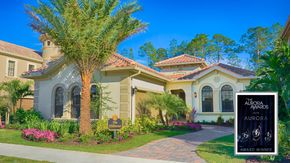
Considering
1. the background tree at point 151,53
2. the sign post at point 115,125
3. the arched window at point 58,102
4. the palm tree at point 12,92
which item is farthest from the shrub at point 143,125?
the background tree at point 151,53

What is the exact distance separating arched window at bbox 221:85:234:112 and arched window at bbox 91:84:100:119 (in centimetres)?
1039

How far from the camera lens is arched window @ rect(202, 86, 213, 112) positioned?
22688 millimetres

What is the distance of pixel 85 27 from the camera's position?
531 inches

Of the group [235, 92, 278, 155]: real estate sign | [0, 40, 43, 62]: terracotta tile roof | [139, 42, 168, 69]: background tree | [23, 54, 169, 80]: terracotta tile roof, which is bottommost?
[235, 92, 278, 155]: real estate sign

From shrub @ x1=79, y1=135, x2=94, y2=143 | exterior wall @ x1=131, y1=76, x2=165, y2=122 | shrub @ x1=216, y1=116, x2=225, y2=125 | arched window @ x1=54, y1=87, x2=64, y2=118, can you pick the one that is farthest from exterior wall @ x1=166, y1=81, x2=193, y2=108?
shrub @ x1=79, y1=135, x2=94, y2=143

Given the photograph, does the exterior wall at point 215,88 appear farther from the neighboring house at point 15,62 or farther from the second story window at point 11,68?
the second story window at point 11,68

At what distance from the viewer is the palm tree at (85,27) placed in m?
13.4

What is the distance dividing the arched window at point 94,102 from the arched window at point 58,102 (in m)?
2.89

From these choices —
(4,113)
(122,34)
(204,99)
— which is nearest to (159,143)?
(122,34)

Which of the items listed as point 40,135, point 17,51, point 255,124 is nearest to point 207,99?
point 40,135

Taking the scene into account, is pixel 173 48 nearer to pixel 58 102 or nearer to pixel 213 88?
pixel 213 88

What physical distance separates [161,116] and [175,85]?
16.9 ft

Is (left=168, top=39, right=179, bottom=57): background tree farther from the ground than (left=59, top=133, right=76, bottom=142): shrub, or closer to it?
farther from the ground

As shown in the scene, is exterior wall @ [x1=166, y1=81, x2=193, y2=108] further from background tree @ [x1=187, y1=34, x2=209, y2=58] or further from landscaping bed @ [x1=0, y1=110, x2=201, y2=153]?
background tree @ [x1=187, y1=34, x2=209, y2=58]
